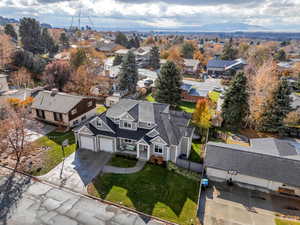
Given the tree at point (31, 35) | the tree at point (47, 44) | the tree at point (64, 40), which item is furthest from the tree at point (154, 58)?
the tree at point (31, 35)

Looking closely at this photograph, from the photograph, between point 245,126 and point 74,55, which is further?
point 74,55

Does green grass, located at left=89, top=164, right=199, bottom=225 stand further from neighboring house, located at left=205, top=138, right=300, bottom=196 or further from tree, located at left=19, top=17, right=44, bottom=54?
tree, located at left=19, top=17, right=44, bottom=54

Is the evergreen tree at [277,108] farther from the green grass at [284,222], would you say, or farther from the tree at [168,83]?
the green grass at [284,222]

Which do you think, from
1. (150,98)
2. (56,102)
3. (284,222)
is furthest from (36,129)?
(284,222)

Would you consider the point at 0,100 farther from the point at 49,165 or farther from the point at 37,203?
the point at 37,203

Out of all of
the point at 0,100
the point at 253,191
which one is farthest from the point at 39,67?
the point at 253,191

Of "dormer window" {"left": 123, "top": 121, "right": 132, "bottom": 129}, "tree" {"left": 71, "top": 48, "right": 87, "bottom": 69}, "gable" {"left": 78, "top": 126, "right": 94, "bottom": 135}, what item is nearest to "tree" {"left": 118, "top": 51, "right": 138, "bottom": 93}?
"tree" {"left": 71, "top": 48, "right": 87, "bottom": 69}
